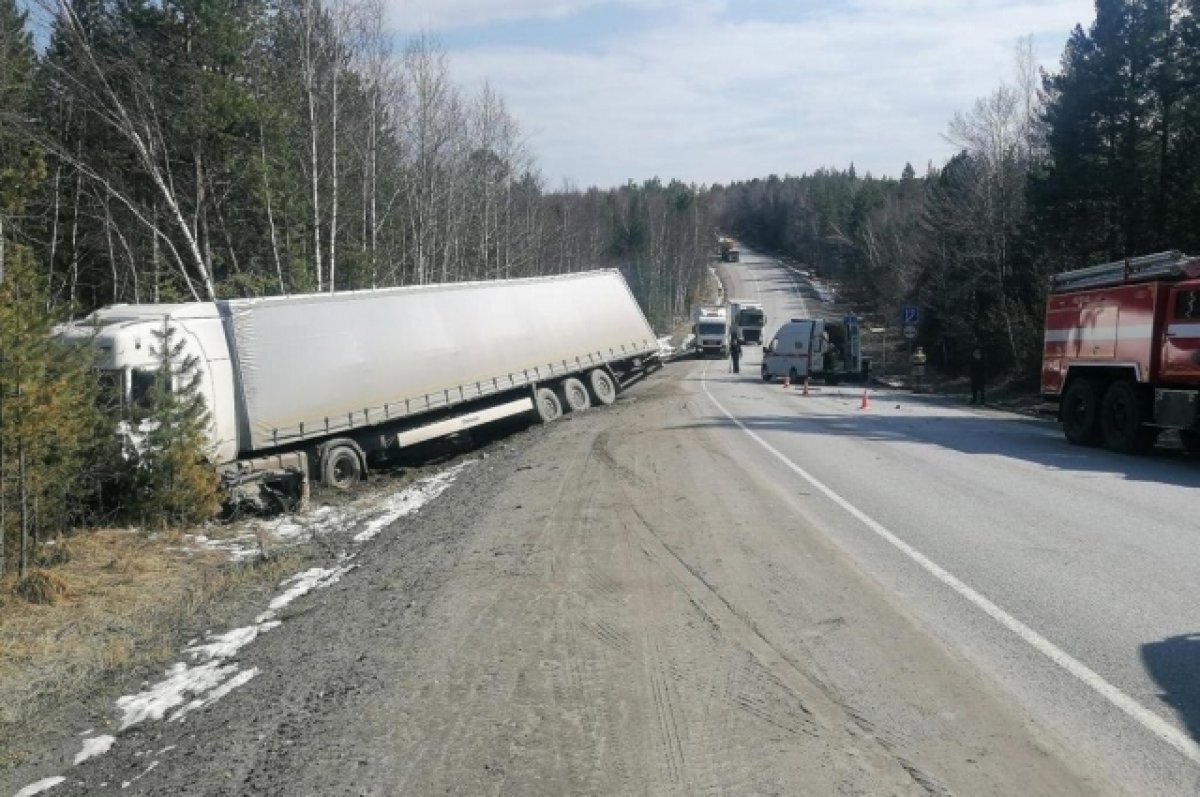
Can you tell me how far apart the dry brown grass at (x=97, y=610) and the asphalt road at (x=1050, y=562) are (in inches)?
228

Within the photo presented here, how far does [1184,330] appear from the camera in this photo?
16.5m

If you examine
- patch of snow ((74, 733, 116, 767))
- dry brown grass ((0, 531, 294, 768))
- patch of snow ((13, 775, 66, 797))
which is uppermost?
patch of snow ((13, 775, 66, 797))

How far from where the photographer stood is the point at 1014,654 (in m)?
6.28

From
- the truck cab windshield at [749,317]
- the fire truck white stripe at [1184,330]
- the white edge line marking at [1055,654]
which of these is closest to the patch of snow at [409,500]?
the white edge line marking at [1055,654]

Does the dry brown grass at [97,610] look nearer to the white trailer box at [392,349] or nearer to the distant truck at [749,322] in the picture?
the white trailer box at [392,349]

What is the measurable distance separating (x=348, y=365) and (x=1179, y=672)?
15170 mm

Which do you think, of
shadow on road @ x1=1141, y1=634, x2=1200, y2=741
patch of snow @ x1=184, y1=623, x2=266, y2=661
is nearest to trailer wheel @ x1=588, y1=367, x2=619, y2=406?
patch of snow @ x1=184, y1=623, x2=266, y2=661

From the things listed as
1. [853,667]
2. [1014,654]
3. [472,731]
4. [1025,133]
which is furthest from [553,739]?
[1025,133]

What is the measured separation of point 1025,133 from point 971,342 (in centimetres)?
1179

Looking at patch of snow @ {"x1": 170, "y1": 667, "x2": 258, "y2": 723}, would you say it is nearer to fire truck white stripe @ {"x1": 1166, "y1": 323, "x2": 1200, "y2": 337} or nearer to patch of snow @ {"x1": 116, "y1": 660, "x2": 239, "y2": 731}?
patch of snow @ {"x1": 116, "y1": 660, "x2": 239, "y2": 731}

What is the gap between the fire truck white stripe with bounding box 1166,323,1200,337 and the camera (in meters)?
16.3

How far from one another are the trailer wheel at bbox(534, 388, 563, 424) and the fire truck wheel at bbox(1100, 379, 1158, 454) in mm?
12691

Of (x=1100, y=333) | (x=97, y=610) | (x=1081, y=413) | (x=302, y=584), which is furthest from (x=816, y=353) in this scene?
(x=97, y=610)

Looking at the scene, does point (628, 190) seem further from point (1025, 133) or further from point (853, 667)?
point (853, 667)
